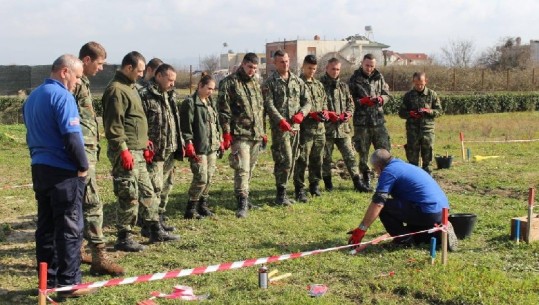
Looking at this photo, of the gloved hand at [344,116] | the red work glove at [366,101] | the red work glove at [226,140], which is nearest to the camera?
the red work glove at [226,140]

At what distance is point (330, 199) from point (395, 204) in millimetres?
2855

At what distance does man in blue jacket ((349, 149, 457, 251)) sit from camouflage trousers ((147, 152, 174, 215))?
7.78 feet

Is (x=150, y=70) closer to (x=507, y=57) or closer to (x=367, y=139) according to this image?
(x=367, y=139)

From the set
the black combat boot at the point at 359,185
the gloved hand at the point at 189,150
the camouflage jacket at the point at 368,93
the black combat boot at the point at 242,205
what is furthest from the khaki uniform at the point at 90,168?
the camouflage jacket at the point at 368,93

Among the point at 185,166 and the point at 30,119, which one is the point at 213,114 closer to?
the point at 30,119

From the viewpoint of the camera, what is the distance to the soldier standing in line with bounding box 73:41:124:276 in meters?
5.84

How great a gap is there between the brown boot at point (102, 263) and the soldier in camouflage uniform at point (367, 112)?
541 cm

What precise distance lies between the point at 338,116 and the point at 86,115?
470 centimetres

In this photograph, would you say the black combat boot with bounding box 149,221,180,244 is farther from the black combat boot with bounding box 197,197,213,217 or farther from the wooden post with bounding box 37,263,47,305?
the wooden post with bounding box 37,263,47,305

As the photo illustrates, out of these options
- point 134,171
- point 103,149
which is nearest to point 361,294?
point 134,171

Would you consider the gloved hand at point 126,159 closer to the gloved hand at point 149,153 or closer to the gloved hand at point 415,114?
the gloved hand at point 149,153

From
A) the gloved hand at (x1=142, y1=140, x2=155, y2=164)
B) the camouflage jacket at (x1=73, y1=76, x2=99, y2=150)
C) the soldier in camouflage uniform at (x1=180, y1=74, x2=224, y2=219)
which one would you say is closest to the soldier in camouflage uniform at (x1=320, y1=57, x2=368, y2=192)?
the soldier in camouflage uniform at (x1=180, y1=74, x2=224, y2=219)

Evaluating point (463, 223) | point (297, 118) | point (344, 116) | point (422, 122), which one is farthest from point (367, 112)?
point (463, 223)

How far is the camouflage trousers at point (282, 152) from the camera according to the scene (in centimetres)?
895
